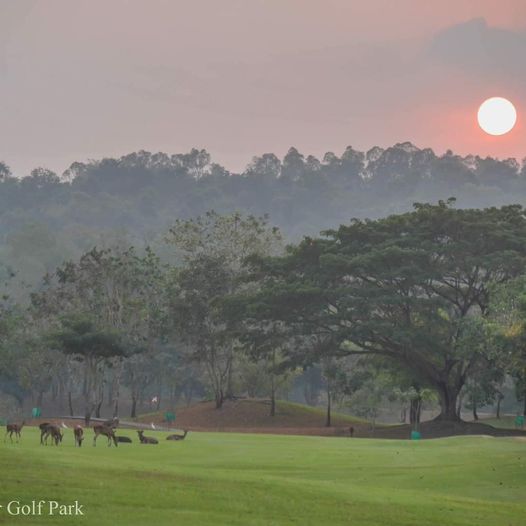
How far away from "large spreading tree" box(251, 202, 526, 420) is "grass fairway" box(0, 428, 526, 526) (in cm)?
2735

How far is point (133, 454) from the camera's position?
3662 centimetres

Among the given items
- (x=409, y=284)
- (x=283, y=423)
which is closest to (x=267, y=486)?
(x=409, y=284)

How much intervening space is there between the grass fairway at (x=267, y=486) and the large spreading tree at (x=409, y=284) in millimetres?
27347

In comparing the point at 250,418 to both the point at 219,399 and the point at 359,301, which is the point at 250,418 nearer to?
the point at 219,399

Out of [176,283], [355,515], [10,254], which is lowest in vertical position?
[355,515]

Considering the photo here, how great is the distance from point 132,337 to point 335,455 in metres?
50.8

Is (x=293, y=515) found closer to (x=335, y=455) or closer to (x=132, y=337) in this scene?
(x=335, y=455)

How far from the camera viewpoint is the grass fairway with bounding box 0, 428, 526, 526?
73.2 ft

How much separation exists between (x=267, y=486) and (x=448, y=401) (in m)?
45.9

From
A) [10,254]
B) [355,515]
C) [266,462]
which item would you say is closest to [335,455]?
[266,462]

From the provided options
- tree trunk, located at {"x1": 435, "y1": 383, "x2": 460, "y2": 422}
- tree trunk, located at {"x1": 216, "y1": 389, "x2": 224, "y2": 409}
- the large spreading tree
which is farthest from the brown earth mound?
the large spreading tree

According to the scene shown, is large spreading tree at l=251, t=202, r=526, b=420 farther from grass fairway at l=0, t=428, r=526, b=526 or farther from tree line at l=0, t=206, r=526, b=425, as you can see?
grass fairway at l=0, t=428, r=526, b=526

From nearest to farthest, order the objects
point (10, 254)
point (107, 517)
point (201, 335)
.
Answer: point (107, 517) < point (201, 335) < point (10, 254)

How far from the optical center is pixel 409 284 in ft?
230
